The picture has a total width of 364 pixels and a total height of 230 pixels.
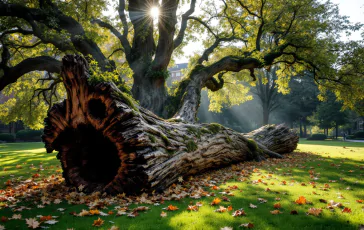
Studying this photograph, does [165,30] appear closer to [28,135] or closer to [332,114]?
[28,135]

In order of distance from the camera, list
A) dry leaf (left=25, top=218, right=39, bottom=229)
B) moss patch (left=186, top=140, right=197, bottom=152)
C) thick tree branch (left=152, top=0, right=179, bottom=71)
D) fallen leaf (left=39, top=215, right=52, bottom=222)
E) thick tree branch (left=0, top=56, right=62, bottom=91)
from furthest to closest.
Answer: thick tree branch (left=152, top=0, right=179, bottom=71), thick tree branch (left=0, top=56, right=62, bottom=91), moss patch (left=186, top=140, right=197, bottom=152), fallen leaf (left=39, top=215, right=52, bottom=222), dry leaf (left=25, top=218, right=39, bottom=229)

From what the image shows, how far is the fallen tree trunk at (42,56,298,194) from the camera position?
4770 millimetres

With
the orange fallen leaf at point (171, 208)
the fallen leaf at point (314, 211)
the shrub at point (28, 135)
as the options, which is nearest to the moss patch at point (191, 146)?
the orange fallen leaf at point (171, 208)

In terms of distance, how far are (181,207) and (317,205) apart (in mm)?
2289

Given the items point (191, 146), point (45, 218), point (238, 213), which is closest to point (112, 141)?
point (45, 218)

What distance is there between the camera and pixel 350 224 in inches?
119

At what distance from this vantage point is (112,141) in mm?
4852

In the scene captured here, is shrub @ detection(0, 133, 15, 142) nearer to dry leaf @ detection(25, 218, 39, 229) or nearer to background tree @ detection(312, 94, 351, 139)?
dry leaf @ detection(25, 218, 39, 229)

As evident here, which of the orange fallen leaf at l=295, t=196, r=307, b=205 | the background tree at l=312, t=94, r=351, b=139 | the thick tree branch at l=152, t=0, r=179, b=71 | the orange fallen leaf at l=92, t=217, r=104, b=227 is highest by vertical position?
the thick tree branch at l=152, t=0, r=179, b=71

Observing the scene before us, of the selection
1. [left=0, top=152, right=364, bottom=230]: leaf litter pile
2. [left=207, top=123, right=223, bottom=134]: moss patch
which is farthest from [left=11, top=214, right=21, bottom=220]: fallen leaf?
[left=207, top=123, right=223, bottom=134]: moss patch

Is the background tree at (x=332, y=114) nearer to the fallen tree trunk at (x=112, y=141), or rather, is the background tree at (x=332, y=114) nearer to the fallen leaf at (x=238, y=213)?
the fallen tree trunk at (x=112, y=141)

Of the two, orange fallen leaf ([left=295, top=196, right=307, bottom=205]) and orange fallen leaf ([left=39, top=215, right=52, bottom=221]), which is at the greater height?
orange fallen leaf ([left=295, top=196, right=307, bottom=205])

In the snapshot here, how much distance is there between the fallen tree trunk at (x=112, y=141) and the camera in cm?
477

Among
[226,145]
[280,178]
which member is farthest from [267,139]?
[280,178]
